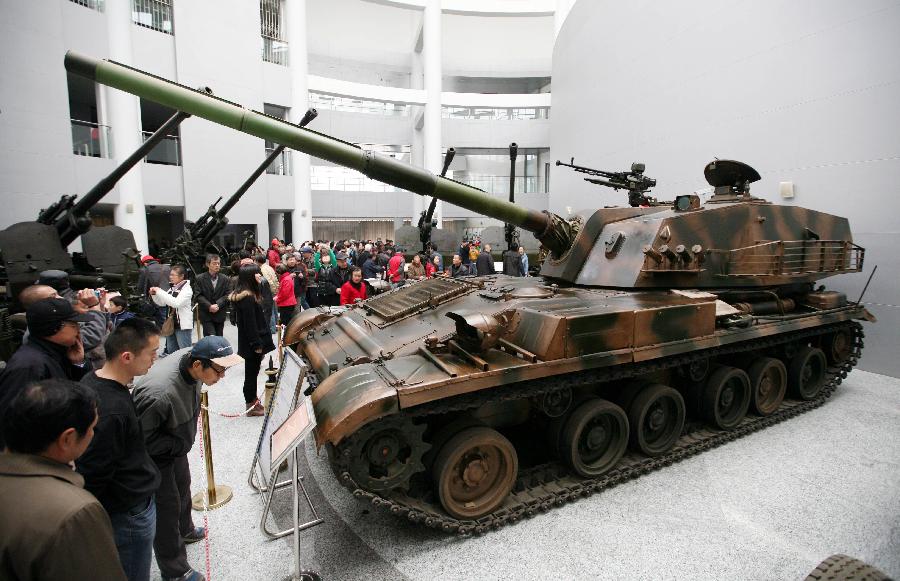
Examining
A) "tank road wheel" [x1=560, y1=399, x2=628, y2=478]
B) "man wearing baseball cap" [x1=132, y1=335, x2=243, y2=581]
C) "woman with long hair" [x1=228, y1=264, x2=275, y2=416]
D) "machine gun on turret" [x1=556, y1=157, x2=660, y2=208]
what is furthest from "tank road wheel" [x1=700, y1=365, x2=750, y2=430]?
"woman with long hair" [x1=228, y1=264, x2=275, y2=416]

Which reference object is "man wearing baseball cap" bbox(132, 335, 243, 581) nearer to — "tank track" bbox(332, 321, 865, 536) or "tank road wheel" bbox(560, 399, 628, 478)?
"tank track" bbox(332, 321, 865, 536)

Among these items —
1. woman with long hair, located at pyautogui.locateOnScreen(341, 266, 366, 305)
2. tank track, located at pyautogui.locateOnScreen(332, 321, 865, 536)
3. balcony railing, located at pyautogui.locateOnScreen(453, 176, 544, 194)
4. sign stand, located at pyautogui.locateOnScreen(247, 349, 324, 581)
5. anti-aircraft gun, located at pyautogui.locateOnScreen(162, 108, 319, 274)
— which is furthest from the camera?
balcony railing, located at pyautogui.locateOnScreen(453, 176, 544, 194)

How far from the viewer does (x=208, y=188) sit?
1672 centimetres

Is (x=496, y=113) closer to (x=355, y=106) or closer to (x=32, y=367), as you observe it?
(x=355, y=106)

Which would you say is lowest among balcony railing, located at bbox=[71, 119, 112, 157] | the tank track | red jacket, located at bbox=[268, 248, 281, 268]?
the tank track

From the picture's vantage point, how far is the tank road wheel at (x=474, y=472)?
4.09 meters

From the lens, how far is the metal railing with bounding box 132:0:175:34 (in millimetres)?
14699

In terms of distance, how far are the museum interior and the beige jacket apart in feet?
0.04

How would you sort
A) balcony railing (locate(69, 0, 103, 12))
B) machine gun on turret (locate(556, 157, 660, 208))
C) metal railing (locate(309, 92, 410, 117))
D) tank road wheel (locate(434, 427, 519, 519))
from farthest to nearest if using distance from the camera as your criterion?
metal railing (locate(309, 92, 410, 117)) < balcony railing (locate(69, 0, 103, 12)) < machine gun on turret (locate(556, 157, 660, 208)) < tank road wheel (locate(434, 427, 519, 519))

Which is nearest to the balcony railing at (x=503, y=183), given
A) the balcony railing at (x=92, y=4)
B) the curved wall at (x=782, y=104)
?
the curved wall at (x=782, y=104)

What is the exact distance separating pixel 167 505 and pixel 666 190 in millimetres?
11737

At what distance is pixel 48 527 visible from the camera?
5.06 feet

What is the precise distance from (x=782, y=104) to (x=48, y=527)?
11.4 m

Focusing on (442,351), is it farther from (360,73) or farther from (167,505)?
(360,73)
